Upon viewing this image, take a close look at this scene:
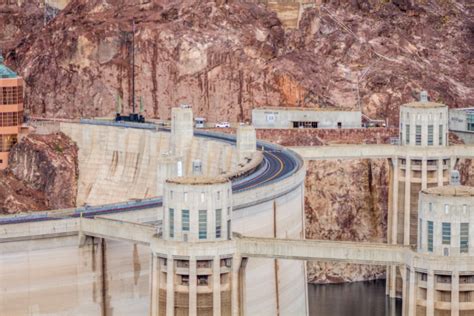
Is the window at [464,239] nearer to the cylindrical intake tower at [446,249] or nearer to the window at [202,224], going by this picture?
the cylindrical intake tower at [446,249]

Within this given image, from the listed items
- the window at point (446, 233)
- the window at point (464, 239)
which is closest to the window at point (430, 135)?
the window at point (446, 233)

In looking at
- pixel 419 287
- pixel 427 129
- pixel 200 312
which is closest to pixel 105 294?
pixel 200 312

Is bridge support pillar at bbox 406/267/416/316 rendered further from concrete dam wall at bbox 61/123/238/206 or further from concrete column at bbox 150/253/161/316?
concrete dam wall at bbox 61/123/238/206

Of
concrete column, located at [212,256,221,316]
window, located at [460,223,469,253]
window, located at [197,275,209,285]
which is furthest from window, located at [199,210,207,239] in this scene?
window, located at [460,223,469,253]

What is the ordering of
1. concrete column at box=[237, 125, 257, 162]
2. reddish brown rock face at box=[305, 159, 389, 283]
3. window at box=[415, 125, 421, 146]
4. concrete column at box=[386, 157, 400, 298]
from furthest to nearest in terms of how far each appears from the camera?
reddish brown rock face at box=[305, 159, 389, 283]
concrete column at box=[386, 157, 400, 298]
window at box=[415, 125, 421, 146]
concrete column at box=[237, 125, 257, 162]

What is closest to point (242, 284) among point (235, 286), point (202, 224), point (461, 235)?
point (235, 286)

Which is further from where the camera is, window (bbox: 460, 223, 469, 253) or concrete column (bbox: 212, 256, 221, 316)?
concrete column (bbox: 212, 256, 221, 316)
